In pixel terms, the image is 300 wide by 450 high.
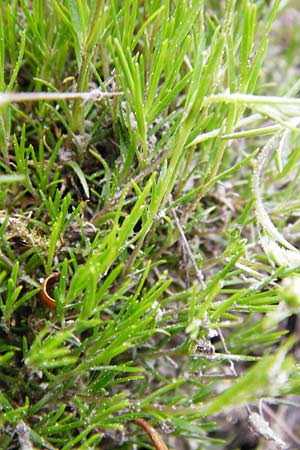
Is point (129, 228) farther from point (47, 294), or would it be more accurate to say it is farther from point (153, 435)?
point (153, 435)

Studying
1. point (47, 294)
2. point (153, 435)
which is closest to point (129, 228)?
point (47, 294)

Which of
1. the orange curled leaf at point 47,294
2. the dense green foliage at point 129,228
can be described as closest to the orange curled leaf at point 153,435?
the dense green foliage at point 129,228

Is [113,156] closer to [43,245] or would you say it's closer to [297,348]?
[43,245]

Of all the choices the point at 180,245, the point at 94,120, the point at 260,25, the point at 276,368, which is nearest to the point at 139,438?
the point at 180,245

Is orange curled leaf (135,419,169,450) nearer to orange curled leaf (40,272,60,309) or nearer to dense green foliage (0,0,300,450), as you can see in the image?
dense green foliage (0,0,300,450)

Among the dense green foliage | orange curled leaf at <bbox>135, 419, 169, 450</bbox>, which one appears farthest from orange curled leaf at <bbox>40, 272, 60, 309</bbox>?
orange curled leaf at <bbox>135, 419, 169, 450</bbox>
